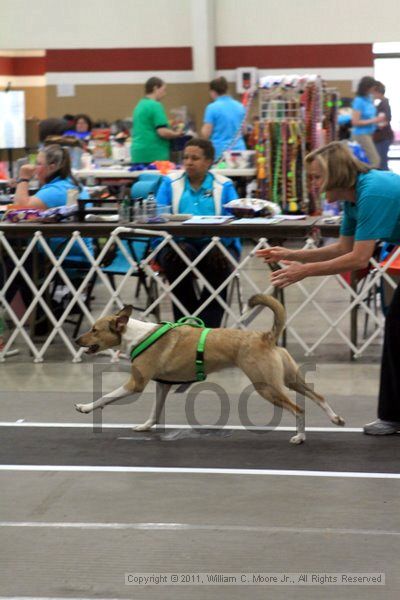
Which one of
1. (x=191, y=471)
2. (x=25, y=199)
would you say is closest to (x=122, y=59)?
(x=25, y=199)

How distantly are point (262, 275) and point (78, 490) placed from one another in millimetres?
5306

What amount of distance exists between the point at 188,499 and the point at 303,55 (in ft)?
40.0

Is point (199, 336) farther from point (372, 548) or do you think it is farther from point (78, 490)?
point (372, 548)

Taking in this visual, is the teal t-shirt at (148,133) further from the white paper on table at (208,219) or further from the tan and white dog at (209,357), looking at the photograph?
the tan and white dog at (209,357)

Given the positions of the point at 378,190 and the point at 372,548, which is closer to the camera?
the point at 372,548

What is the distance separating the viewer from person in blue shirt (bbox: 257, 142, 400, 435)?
461 cm

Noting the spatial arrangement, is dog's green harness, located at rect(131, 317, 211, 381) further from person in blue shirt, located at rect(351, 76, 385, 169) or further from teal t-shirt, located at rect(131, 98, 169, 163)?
person in blue shirt, located at rect(351, 76, 385, 169)

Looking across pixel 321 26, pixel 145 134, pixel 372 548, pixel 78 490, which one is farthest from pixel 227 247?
pixel 321 26

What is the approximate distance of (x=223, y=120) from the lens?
435 inches

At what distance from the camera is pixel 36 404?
5574mm

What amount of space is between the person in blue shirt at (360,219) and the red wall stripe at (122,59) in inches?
447

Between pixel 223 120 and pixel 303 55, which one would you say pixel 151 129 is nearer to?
pixel 223 120

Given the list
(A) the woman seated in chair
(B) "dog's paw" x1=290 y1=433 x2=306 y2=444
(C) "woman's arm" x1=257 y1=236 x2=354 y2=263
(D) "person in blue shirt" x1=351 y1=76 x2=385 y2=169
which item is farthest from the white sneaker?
(D) "person in blue shirt" x1=351 y1=76 x2=385 y2=169

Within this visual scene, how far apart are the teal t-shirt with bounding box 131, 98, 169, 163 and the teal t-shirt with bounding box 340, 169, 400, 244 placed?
5918mm
